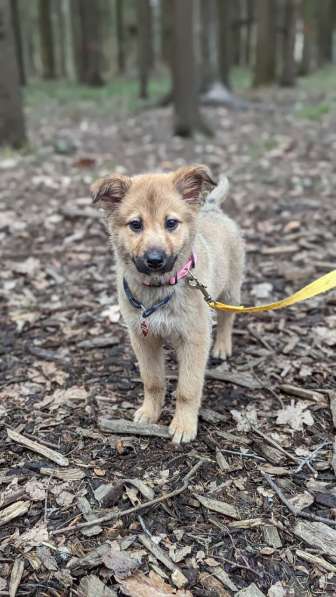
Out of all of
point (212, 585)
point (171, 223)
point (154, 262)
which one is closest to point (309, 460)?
point (212, 585)

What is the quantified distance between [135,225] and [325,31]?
33929mm

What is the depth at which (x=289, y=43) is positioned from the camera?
67.7 feet

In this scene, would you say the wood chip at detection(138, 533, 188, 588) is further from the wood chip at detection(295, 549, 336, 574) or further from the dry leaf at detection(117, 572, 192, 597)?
the wood chip at detection(295, 549, 336, 574)

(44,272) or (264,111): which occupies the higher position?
(264,111)

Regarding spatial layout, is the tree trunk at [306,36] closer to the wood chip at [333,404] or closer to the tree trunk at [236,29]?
the tree trunk at [236,29]

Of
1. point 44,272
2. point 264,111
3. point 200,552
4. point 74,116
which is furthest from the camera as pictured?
point 74,116

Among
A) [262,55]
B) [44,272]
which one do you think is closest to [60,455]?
[44,272]

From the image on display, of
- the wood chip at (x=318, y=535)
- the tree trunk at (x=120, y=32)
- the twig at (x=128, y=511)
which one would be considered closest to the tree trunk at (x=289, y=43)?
the tree trunk at (x=120, y=32)

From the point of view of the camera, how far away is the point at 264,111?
1705 centimetres

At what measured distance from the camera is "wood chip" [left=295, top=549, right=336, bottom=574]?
9.91 feet

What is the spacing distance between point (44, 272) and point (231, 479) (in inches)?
166

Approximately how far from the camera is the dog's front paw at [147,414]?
4.17m

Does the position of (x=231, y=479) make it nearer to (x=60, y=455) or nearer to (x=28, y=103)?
(x=60, y=455)

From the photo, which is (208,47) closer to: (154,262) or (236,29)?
(236,29)
